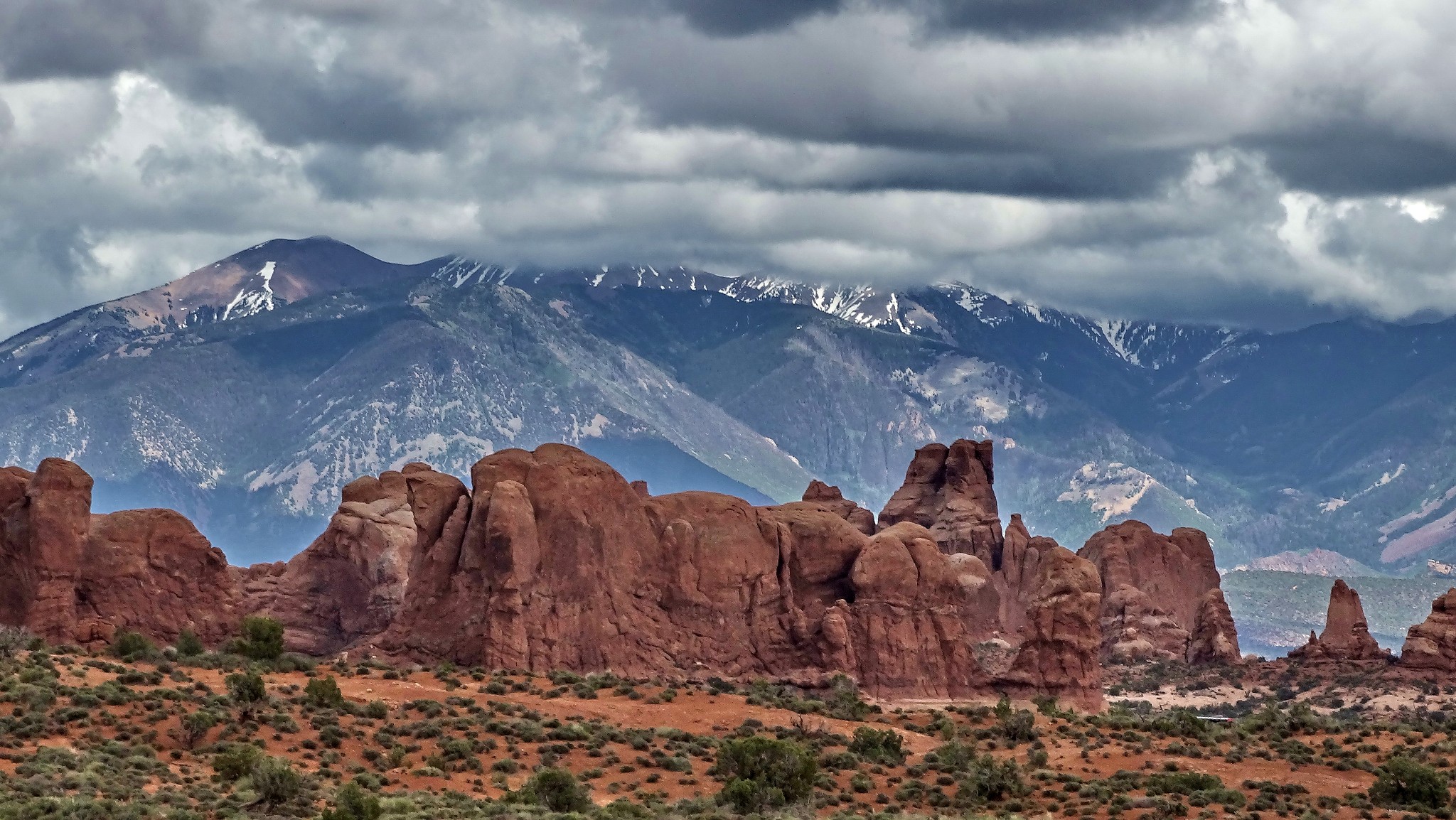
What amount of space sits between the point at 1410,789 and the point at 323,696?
3212 centimetres

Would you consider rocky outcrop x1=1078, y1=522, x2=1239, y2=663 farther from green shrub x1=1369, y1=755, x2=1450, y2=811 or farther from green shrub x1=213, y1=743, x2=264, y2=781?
green shrub x1=213, y1=743, x2=264, y2=781

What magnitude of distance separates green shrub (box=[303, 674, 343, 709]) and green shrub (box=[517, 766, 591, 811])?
34.8ft

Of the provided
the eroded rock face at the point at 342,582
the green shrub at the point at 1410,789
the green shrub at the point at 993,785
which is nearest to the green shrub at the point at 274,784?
the green shrub at the point at 993,785

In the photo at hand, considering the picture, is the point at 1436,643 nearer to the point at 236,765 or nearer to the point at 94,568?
the point at 94,568

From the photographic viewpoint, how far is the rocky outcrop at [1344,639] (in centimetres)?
14312

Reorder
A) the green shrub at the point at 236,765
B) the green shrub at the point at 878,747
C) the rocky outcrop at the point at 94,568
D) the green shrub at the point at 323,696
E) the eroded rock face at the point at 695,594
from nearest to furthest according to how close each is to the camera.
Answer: the green shrub at the point at 236,765
the green shrub at the point at 323,696
the green shrub at the point at 878,747
the rocky outcrop at the point at 94,568
the eroded rock face at the point at 695,594

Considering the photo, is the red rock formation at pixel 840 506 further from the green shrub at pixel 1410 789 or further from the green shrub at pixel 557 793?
the green shrub at pixel 557 793

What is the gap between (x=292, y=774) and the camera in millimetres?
60562

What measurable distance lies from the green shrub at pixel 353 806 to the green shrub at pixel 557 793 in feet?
16.4

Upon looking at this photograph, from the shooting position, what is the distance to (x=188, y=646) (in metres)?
87.9

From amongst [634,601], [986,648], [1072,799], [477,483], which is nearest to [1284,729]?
[1072,799]

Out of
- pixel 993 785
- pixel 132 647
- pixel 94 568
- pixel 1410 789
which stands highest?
pixel 94 568

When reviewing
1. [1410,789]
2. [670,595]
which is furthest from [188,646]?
[1410,789]

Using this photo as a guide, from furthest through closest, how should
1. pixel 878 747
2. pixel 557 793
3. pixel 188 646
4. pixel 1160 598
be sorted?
pixel 1160 598, pixel 188 646, pixel 878 747, pixel 557 793
